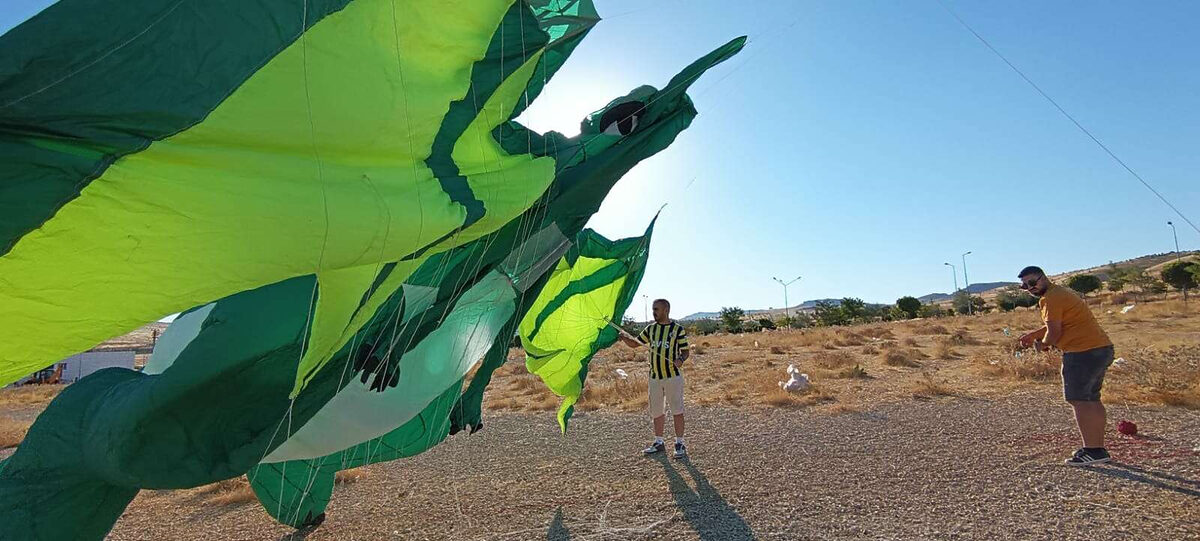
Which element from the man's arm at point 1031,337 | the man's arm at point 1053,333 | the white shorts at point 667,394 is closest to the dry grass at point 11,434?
the white shorts at point 667,394

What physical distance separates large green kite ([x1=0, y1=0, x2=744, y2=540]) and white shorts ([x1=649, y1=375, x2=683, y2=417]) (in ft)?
9.44

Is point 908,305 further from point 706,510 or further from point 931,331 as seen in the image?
point 706,510

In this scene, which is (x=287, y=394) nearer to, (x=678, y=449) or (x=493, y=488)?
(x=493, y=488)

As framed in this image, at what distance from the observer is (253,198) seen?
160 centimetres

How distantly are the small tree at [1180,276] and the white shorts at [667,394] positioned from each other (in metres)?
43.4

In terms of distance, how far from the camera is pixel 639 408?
8922 millimetres

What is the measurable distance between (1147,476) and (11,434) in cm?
1558

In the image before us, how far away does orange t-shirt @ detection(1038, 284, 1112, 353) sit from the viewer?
15.3ft

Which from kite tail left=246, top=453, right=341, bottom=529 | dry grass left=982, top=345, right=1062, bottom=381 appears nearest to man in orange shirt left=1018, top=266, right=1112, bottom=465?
dry grass left=982, top=345, right=1062, bottom=381

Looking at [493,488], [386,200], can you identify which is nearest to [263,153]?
[386,200]

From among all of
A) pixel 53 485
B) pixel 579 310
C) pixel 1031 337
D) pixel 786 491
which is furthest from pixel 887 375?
pixel 53 485

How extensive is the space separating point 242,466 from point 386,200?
4.78 ft

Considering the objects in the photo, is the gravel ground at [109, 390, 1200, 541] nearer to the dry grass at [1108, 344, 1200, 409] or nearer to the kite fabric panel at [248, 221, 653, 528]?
the kite fabric panel at [248, 221, 653, 528]

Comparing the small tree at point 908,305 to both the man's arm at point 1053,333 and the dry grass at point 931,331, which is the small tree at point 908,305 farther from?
the man's arm at point 1053,333
